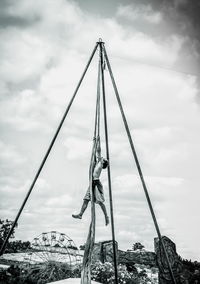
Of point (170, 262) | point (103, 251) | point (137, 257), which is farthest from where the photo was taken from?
point (137, 257)

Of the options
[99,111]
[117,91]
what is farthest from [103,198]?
[117,91]

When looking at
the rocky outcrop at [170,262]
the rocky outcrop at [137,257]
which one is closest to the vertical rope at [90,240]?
the rocky outcrop at [170,262]

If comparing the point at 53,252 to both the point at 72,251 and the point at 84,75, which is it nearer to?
the point at 72,251

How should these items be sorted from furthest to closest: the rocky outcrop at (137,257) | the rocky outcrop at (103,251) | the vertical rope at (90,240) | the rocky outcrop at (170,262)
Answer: the rocky outcrop at (137,257)
the rocky outcrop at (103,251)
the rocky outcrop at (170,262)
the vertical rope at (90,240)

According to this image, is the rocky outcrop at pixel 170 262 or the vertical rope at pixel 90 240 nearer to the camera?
the vertical rope at pixel 90 240

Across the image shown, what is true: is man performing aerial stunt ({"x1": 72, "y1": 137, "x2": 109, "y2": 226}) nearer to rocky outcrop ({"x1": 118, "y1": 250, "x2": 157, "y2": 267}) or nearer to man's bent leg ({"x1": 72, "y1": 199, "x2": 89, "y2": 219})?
man's bent leg ({"x1": 72, "y1": 199, "x2": 89, "y2": 219})

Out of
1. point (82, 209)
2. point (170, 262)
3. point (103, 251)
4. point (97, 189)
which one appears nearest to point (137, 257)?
point (103, 251)

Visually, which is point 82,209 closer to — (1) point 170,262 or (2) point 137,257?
(1) point 170,262

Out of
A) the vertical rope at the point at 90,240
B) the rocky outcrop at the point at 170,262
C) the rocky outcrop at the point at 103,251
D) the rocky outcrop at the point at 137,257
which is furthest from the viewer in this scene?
the rocky outcrop at the point at 137,257

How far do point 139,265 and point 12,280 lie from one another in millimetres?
5080

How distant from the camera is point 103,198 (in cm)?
717

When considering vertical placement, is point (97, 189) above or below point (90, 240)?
above

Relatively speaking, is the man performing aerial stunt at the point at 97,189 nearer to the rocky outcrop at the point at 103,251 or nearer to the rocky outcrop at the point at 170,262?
the rocky outcrop at the point at 170,262

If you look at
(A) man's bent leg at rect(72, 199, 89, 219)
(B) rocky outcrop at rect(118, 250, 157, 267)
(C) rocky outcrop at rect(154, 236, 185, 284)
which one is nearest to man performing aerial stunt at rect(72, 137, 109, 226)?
(A) man's bent leg at rect(72, 199, 89, 219)
